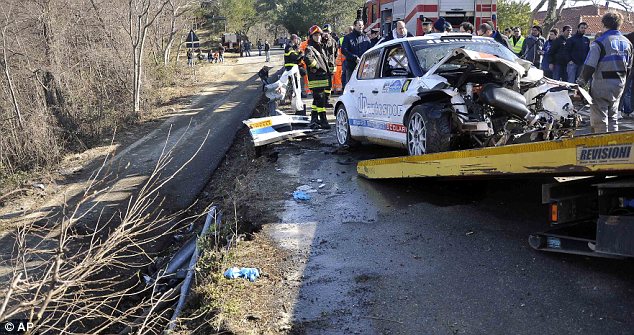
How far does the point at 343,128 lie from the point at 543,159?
526cm

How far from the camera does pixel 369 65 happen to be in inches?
335

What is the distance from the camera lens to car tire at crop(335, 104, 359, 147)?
923 cm

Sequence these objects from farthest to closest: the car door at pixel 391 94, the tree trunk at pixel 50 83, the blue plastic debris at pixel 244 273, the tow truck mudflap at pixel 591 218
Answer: the tree trunk at pixel 50 83 → the car door at pixel 391 94 → the blue plastic debris at pixel 244 273 → the tow truck mudflap at pixel 591 218

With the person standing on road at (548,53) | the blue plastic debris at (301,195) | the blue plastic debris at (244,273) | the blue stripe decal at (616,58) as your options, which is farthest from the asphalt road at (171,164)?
the person standing on road at (548,53)

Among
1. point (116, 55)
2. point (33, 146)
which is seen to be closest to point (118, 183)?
point (33, 146)

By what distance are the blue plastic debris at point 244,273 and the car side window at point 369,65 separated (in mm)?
4128

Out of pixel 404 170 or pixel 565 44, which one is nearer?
pixel 404 170

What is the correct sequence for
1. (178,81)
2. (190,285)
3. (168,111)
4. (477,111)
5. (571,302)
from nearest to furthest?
1. (571,302)
2. (190,285)
3. (477,111)
4. (168,111)
5. (178,81)

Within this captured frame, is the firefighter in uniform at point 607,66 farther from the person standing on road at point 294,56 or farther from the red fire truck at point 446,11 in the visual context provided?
the red fire truck at point 446,11

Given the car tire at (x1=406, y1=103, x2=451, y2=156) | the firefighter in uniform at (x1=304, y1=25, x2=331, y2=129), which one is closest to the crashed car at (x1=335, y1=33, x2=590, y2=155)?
the car tire at (x1=406, y1=103, x2=451, y2=156)

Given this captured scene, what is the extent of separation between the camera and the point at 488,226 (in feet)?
18.9

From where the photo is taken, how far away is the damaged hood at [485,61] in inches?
237

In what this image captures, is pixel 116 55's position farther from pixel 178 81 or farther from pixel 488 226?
pixel 488 226

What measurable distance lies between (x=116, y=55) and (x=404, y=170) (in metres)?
18.6
